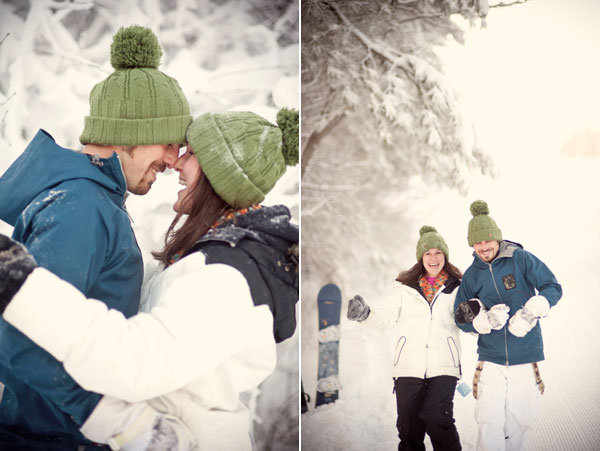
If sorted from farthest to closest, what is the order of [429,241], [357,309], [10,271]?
[357,309] < [429,241] < [10,271]

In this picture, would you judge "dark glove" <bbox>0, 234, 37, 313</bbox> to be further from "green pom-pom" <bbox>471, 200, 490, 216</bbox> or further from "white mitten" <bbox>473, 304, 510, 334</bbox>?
"green pom-pom" <bbox>471, 200, 490, 216</bbox>

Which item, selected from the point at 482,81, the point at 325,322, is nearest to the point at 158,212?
the point at 325,322

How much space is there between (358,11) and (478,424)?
2.10 meters

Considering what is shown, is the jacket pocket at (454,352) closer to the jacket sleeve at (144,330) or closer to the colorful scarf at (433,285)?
the colorful scarf at (433,285)

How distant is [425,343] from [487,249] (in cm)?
52

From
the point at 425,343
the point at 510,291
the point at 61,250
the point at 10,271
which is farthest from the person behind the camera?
the point at 425,343

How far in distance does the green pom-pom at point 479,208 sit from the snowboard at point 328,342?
78 centimetres

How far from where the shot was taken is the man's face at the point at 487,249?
2.46 metres

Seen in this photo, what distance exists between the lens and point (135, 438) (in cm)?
151

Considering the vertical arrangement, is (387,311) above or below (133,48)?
below

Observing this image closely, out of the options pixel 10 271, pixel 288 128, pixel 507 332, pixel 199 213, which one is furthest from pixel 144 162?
pixel 507 332

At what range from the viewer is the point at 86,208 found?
1442 millimetres

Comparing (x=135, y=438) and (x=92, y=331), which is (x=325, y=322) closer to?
(x=135, y=438)

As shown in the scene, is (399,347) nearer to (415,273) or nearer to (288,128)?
(415,273)
